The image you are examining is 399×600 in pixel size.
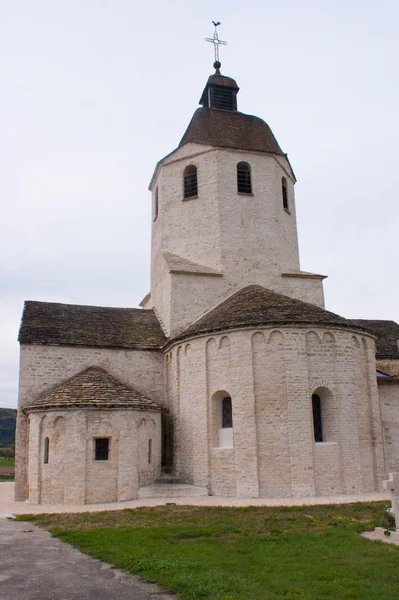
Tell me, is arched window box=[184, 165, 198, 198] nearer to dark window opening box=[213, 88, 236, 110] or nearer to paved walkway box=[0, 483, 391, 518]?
dark window opening box=[213, 88, 236, 110]

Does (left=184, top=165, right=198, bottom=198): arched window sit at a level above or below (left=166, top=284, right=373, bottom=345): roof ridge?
above

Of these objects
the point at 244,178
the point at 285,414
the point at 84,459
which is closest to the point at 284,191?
the point at 244,178

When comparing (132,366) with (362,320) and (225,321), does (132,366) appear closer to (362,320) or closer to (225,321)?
(225,321)

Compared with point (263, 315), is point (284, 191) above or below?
above

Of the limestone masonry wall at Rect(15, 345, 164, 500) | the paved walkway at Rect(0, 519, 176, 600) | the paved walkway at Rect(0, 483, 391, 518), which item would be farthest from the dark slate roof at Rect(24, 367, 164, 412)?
the paved walkway at Rect(0, 519, 176, 600)

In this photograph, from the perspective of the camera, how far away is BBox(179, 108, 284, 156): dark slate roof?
2442 cm

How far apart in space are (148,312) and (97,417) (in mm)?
8124

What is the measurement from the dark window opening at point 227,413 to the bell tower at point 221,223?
14.9 feet

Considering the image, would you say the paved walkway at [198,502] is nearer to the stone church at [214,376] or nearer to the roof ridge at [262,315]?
the stone church at [214,376]

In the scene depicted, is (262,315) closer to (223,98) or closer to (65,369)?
(65,369)

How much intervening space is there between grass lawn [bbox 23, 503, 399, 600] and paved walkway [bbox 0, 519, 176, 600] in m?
0.27

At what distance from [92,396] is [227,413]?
4.77 m

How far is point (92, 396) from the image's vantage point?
17406 millimetres

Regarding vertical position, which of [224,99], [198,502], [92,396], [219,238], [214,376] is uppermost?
[224,99]
